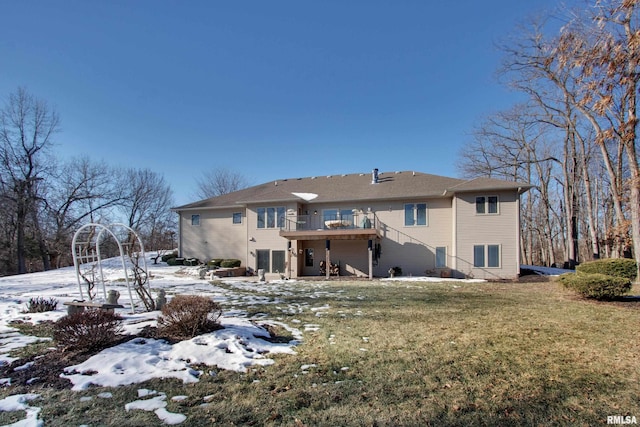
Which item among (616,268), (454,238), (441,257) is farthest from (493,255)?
(616,268)

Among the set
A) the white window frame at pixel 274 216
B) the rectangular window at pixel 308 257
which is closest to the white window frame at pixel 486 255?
the rectangular window at pixel 308 257

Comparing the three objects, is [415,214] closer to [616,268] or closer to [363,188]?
[363,188]

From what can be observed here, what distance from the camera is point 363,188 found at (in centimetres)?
2027

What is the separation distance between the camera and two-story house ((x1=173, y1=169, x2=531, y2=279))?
661 inches

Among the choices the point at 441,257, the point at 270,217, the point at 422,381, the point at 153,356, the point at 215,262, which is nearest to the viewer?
the point at 422,381

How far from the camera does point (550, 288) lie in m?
12.8

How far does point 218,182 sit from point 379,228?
2626 cm

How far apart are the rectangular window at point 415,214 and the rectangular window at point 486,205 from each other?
9.06 ft

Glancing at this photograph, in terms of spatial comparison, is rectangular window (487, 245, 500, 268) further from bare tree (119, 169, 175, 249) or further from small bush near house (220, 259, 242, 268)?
bare tree (119, 169, 175, 249)

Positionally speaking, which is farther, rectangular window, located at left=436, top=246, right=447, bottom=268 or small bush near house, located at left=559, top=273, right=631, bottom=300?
rectangular window, located at left=436, top=246, right=447, bottom=268

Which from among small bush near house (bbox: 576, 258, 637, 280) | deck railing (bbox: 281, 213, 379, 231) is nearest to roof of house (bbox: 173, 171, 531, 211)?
deck railing (bbox: 281, 213, 379, 231)

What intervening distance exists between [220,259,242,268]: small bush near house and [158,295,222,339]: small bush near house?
15.2 m

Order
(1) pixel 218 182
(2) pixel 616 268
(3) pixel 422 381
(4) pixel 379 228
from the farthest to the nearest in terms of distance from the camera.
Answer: (1) pixel 218 182 < (4) pixel 379 228 < (2) pixel 616 268 < (3) pixel 422 381

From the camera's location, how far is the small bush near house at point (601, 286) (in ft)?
30.1
